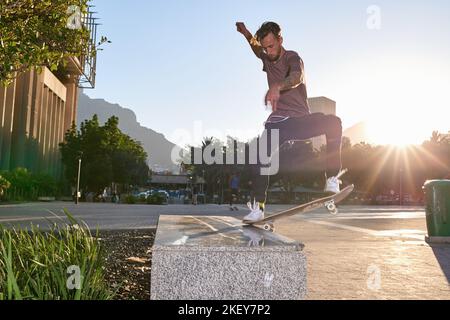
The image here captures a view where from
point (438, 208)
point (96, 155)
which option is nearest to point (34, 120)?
point (96, 155)

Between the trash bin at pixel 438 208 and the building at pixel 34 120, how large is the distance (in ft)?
83.1

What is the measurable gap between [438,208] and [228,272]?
6670 millimetres

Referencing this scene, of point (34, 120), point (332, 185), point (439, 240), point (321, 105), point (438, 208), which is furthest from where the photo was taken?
point (34, 120)

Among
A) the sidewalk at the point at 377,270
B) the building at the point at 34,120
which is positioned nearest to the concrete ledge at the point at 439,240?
the sidewalk at the point at 377,270

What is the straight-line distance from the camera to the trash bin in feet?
24.8

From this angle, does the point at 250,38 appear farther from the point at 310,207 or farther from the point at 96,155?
the point at 96,155

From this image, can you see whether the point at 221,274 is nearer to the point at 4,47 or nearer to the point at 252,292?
the point at 252,292

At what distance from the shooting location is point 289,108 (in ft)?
14.8

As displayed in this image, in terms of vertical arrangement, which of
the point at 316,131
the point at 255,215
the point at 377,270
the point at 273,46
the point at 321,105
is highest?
the point at 273,46

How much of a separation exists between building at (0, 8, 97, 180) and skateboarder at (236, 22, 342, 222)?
85.5ft

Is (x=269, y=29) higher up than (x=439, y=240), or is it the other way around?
(x=269, y=29)

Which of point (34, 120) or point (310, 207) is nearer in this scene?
point (310, 207)
